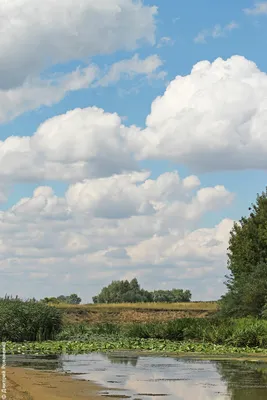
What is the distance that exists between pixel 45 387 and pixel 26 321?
60.6 feet

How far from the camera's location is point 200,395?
1862 centimetres

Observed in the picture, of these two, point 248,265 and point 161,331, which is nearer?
point 161,331

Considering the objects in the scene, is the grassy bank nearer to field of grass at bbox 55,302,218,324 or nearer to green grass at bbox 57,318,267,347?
green grass at bbox 57,318,267,347

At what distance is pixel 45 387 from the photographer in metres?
19.5

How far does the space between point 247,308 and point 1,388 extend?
32296 mm

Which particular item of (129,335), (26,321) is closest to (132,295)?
(129,335)

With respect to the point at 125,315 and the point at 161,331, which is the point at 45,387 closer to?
the point at 161,331

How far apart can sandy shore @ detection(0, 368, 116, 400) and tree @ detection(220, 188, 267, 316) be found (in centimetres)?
2645

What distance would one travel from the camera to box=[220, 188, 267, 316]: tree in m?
47.7

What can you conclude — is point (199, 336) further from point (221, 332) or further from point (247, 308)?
point (247, 308)

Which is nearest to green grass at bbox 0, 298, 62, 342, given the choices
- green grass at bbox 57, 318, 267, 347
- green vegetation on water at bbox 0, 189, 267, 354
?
green vegetation on water at bbox 0, 189, 267, 354

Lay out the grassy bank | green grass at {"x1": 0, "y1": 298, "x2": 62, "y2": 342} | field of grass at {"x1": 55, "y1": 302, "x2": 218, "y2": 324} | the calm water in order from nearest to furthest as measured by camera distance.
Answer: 1. the calm water
2. the grassy bank
3. green grass at {"x1": 0, "y1": 298, "x2": 62, "y2": 342}
4. field of grass at {"x1": 55, "y1": 302, "x2": 218, "y2": 324}

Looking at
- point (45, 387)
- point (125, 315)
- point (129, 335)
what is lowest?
point (45, 387)

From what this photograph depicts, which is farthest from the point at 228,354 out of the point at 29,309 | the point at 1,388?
the point at 1,388
